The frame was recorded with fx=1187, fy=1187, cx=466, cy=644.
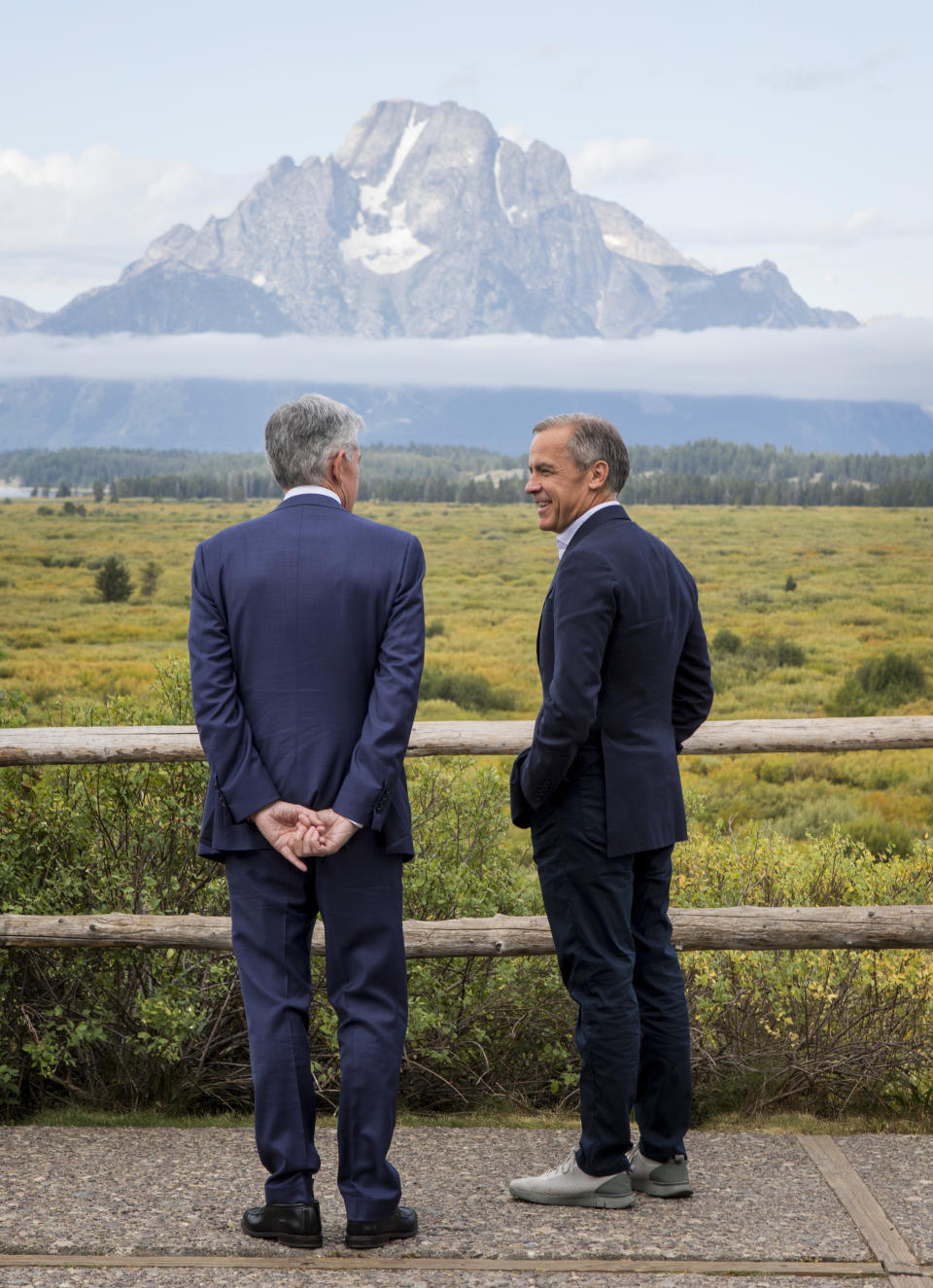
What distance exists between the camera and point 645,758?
2.92 m

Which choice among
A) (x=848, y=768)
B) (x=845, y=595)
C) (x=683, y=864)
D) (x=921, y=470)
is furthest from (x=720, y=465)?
(x=683, y=864)

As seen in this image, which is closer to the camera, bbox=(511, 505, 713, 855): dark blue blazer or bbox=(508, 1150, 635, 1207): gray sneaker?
bbox=(511, 505, 713, 855): dark blue blazer

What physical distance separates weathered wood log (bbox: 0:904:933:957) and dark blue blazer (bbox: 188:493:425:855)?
0.85m

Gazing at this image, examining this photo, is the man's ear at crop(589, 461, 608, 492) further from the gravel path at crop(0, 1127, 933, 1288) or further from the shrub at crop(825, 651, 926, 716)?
the shrub at crop(825, 651, 926, 716)

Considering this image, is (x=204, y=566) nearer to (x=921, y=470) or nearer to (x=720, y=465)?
(x=921, y=470)

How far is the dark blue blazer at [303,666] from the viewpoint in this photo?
2.70 meters

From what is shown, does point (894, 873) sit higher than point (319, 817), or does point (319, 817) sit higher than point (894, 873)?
point (319, 817)

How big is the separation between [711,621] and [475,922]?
48931 millimetres

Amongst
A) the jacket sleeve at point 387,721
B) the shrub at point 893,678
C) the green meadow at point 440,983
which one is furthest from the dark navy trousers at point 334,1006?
the shrub at point 893,678

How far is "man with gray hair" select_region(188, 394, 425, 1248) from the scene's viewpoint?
2.70m

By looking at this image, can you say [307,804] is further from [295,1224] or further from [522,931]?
[522,931]

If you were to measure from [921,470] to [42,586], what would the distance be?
79157mm

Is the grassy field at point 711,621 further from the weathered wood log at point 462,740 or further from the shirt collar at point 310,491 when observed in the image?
the shirt collar at point 310,491

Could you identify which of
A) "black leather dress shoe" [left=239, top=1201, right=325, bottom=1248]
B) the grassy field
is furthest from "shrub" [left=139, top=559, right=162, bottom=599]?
"black leather dress shoe" [left=239, top=1201, right=325, bottom=1248]
